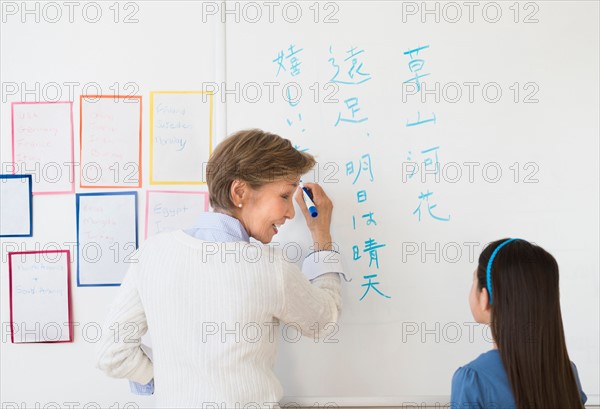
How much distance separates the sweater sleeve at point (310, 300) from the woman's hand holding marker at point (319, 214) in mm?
85

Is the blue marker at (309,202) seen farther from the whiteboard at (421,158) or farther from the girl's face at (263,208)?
the girl's face at (263,208)

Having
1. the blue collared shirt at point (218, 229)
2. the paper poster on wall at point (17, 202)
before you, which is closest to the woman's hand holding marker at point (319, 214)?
the blue collared shirt at point (218, 229)

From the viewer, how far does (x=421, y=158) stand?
59.3 inches

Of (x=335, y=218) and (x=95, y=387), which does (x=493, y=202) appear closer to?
(x=335, y=218)

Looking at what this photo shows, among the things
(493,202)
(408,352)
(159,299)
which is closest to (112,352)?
(159,299)

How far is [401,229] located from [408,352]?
1.10 feet

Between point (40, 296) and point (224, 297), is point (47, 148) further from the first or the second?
point (224, 297)

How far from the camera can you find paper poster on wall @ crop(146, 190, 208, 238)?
4.94 ft

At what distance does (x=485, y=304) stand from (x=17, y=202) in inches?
48.7

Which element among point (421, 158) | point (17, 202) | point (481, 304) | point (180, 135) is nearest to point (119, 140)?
point (180, 135)

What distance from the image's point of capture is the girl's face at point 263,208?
1229 mm

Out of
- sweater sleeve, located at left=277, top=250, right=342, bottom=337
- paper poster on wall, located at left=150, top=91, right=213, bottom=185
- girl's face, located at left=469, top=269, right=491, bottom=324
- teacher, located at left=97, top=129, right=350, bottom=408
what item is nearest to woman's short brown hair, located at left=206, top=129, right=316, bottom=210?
teacher, located at left=97, top=129, right=350, bottom=408

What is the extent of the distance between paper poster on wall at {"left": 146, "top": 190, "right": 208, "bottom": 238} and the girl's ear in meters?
0.75

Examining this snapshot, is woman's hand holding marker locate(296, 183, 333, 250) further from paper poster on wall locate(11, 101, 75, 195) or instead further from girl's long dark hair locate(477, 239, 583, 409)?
paper poster on wall locate(11, 101, 75, 195)
